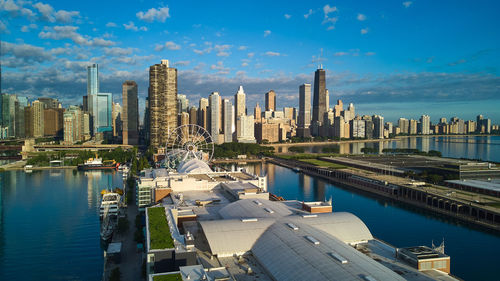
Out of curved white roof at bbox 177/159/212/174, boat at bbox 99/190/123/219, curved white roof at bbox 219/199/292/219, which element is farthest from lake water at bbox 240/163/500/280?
boat at bbox 99/190/123/219

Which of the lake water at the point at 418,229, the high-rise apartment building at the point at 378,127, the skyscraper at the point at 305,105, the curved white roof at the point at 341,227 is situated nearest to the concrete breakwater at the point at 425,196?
the lake water at the point at 418,229

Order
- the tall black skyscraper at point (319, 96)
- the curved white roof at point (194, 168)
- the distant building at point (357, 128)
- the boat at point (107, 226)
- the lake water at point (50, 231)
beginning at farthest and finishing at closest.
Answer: the tall black skyscraper at point (319, 96) → the distant building at point (357, 128) → the curved white roof at point (194, 168) → the boat at point (107, 226) → the lake water at point (50, 231)

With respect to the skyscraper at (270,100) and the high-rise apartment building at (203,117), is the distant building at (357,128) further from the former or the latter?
the high-rise apartment building at (203,117)

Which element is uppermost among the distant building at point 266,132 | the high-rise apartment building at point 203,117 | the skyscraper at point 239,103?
the skyscraper at point 239,103

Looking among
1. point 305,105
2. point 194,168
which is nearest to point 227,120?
point 194,168

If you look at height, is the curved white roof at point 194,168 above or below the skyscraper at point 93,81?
below

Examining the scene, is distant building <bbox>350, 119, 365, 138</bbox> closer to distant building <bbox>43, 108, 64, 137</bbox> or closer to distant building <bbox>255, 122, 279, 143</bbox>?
distant building <bbox>255, 122, 279, 143</bbox>

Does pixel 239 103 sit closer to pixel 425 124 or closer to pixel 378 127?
pixel 378 127
